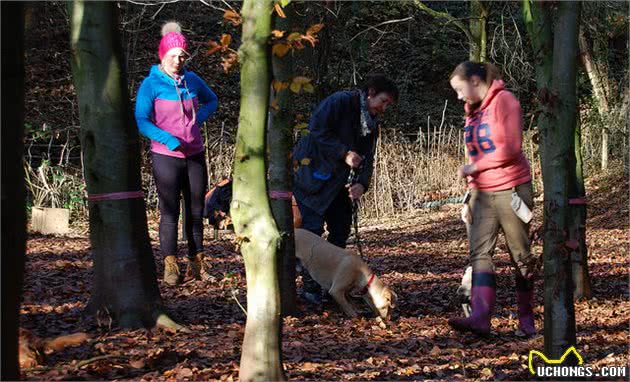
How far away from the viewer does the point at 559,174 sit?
4656 millimetres

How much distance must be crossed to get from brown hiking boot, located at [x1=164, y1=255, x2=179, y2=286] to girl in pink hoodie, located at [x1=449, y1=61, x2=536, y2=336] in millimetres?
2542

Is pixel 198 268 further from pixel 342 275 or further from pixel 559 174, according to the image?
pixel 559 174

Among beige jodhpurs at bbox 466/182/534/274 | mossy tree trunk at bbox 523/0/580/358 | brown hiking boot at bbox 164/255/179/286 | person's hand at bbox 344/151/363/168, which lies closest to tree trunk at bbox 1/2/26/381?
mossy tree trunk at bbox 523/0/580/358

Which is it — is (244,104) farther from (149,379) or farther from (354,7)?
(354,7)

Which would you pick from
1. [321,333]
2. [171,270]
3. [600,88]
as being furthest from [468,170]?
[600,88]

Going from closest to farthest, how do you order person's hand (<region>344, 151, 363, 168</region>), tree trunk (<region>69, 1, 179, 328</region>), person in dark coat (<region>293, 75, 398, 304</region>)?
tree trunk (<region>69, 1, 179, 328</region>), person's hand (<region>344, 151, 363, 168</region>), person in dark coat (<region>293, 75, 398, 304</region>)

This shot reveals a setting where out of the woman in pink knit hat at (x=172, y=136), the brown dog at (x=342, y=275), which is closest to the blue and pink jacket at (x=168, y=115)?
the woman in pink knit hat at (x=172, y=136)

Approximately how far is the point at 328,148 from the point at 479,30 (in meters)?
11.2

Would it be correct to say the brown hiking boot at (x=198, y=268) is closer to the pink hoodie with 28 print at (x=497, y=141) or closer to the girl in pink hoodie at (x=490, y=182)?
the girl in pink hoodie at (x=490, y=182)

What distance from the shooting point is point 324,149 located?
7.24 m

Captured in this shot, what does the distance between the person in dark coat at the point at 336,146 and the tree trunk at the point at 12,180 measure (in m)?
4.15

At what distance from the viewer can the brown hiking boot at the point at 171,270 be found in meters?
7.61

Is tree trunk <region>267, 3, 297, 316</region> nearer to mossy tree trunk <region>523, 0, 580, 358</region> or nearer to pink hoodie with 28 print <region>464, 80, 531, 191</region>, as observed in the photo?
pink hoodie with 28 print <region>464, 80, 531, 191</region>

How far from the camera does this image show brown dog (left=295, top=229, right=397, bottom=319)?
6.89 meters
